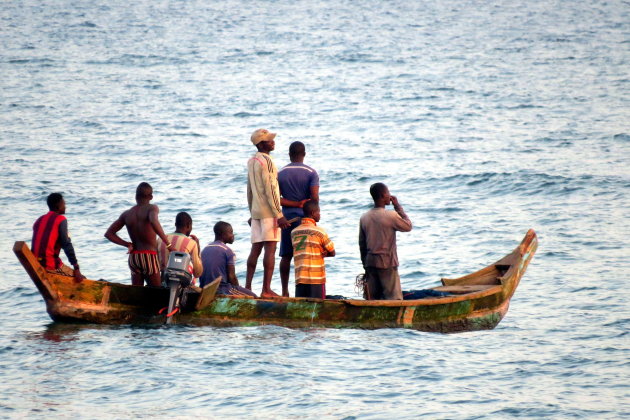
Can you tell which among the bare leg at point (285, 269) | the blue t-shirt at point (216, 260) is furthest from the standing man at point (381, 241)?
Result: the blue t-shirt at point (216, 260)

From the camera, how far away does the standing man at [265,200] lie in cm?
1341

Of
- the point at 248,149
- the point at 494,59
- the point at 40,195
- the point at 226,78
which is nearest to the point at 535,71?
the point at 494,59

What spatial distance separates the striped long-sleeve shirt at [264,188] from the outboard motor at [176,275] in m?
1.40

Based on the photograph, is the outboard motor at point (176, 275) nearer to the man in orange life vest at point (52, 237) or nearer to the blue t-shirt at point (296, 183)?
the man in orange life vest at point (52, 237)

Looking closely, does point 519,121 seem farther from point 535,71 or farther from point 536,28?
point 536,28

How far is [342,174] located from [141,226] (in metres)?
19.0

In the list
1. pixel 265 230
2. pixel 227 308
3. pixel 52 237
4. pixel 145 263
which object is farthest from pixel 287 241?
pixel 52 237

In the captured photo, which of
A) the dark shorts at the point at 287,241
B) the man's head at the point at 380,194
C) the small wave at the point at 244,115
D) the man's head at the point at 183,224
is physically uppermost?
the small wave at the point at 244,115

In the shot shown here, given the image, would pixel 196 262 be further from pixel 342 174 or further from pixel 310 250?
pixel 342 174

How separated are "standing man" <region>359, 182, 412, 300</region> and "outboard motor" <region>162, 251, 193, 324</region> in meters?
2.38

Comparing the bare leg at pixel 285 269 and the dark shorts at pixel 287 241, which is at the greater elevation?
the dark shorts at pixel 287 241

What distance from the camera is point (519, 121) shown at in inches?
1544

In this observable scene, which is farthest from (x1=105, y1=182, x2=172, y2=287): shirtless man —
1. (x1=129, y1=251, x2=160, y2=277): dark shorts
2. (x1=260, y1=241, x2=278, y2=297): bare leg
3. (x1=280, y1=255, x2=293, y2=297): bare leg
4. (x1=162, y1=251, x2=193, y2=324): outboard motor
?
(x1=280, y1=255, x2=293, y2=297): bare leg

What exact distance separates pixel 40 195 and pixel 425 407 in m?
17.6
